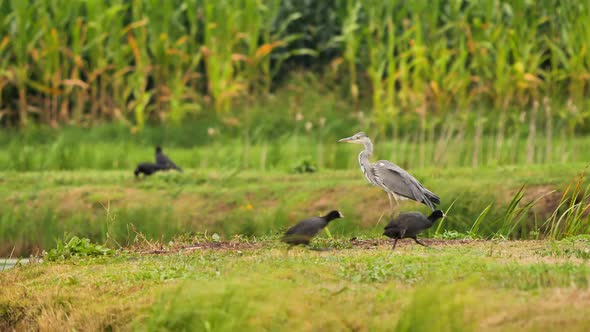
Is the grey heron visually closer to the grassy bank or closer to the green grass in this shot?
the green grass

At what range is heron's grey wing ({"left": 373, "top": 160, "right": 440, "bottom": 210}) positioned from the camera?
1027 cm

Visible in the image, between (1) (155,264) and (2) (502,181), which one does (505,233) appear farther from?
(1) (155,264)

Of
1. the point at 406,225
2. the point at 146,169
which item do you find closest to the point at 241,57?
the point at 146,169

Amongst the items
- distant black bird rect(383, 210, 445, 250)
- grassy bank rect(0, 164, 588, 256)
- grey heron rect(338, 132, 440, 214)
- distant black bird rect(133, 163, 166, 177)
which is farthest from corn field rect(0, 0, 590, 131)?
distant black bird rect(383, 210, 445, 250)

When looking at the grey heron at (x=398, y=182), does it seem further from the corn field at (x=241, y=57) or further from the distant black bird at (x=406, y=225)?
the corn field at (x=241, y=57)

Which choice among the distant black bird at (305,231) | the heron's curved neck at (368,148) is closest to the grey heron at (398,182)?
the heron's curved neck at (368,148)

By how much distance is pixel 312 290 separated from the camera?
781 cm

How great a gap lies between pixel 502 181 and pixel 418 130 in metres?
5.48

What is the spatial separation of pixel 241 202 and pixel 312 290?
649 centimetres

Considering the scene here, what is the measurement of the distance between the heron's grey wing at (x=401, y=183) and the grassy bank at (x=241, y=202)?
1.68 m

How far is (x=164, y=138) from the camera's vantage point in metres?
19.3

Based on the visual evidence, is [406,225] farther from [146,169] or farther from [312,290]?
[146,169]

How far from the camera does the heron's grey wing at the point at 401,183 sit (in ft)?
33.7

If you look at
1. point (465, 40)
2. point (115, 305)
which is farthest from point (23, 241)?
point (465, 40)
